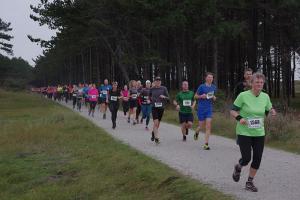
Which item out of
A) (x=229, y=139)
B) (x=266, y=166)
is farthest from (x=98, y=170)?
(x=229, y=139)

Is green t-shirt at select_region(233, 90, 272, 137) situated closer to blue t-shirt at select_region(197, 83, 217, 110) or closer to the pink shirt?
blue t-shirt at select_region(197, 83, 217, 110)

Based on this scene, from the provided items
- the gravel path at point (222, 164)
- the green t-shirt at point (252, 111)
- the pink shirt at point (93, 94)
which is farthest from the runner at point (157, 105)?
the pink shirt at point (93, 94)

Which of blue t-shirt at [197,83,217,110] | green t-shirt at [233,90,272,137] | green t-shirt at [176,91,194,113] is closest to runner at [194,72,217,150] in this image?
blue t-shirt at [197,83,217,110]

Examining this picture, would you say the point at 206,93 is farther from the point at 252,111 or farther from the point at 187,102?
the point at 252,111

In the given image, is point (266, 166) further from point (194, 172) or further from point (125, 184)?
point (125, 184)

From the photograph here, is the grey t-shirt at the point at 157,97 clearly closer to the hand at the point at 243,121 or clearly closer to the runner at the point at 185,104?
Result: the runner at the point at 185,104

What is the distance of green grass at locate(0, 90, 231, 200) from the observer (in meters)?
9.01

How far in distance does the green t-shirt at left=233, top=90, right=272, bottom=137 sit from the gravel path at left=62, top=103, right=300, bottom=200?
0.89m

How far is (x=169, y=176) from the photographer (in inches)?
385

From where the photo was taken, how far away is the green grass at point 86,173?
355 inches

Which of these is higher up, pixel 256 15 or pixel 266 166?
pixel 256 15

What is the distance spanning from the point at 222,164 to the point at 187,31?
112 feet

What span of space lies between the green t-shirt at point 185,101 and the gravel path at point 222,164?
0.94m

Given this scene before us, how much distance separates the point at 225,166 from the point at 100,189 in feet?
9.71
